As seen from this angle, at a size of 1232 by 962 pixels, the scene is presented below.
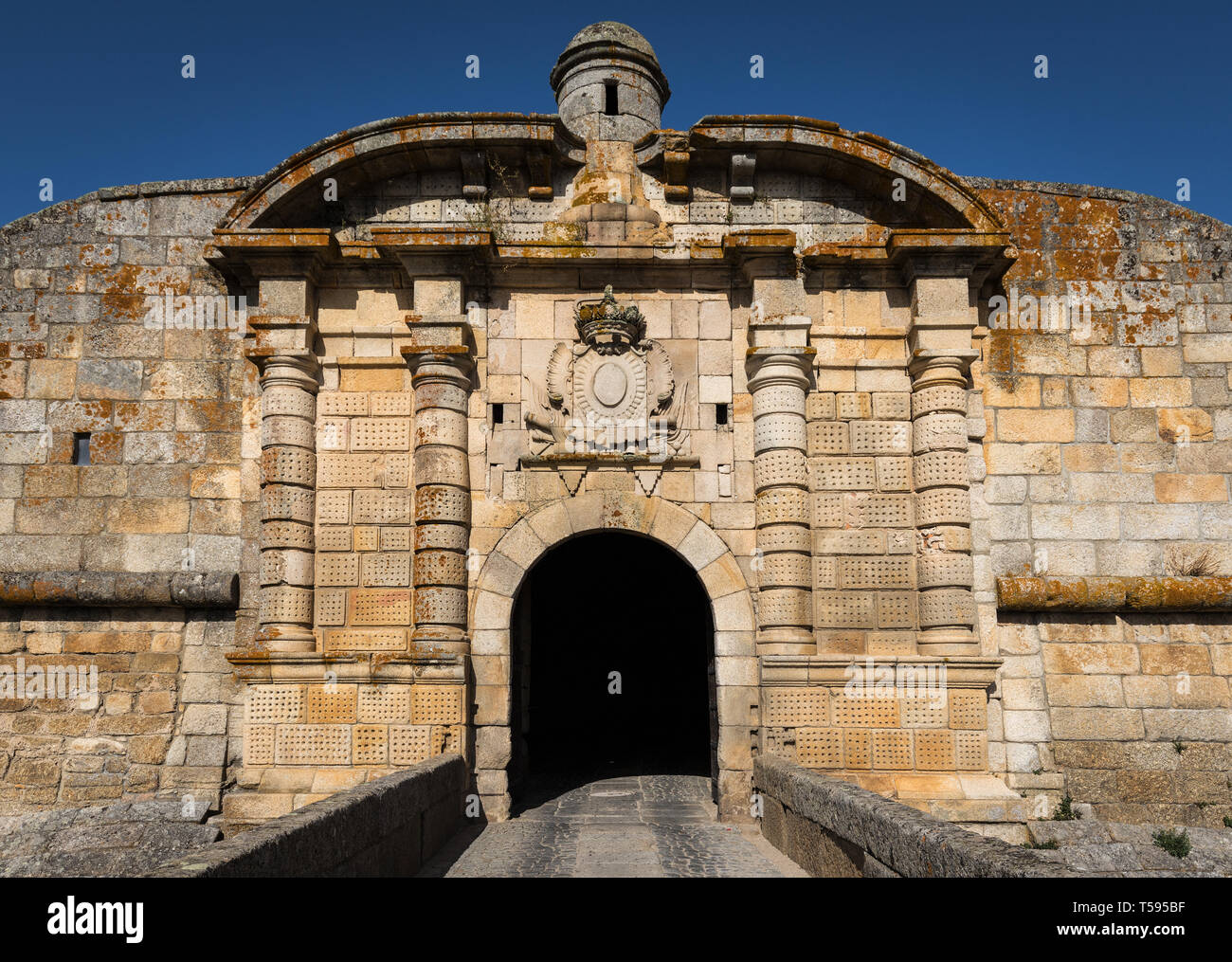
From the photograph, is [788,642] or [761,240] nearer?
[788,642]

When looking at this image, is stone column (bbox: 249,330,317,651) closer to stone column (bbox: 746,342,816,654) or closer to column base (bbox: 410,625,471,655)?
column base (bbox: 410,625,471,655)

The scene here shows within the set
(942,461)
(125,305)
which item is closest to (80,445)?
(125,305)

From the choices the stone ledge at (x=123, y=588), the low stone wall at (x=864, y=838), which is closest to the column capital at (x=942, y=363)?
the low stone wall at (x=864, y=838)

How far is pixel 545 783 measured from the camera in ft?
33.9

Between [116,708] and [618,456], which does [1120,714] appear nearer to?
[618,456]

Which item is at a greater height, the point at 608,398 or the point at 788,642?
the point at 608,398

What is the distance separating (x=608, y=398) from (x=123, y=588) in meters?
4.19

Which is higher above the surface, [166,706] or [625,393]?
[625,393]

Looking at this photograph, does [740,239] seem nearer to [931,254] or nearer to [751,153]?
[751,153]

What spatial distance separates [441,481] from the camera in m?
8.34

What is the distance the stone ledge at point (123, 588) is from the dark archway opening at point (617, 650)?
5.49 meters

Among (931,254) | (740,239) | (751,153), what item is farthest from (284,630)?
(931,254)

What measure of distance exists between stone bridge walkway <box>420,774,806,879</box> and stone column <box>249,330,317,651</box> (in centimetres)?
214
